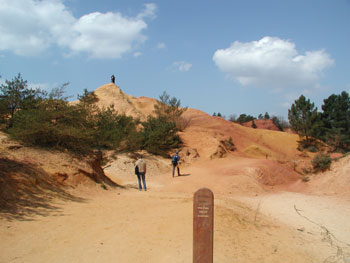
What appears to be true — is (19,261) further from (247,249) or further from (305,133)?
(305,133)

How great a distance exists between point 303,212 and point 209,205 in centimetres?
771

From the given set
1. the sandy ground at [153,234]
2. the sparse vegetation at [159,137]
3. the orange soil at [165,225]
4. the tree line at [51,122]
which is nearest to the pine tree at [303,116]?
the sparse vegetation at [159,137]

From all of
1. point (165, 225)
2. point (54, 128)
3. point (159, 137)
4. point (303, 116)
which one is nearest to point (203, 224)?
point (165, 225)

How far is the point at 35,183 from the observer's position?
895cm

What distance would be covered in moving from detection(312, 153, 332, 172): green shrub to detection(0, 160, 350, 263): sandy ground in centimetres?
726

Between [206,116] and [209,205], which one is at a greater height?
[206,116]

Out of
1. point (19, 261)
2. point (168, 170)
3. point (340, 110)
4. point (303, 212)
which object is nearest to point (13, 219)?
point (19, 261)

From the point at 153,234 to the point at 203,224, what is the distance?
2.23 metres

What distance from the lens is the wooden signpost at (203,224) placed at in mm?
4559

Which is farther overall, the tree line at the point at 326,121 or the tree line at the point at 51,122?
the tree line at the point at 326,121

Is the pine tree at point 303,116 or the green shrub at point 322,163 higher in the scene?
the pine tree at point 303,116

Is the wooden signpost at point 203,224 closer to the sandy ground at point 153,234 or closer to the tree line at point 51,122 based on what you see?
the sandy ground at point 153,234

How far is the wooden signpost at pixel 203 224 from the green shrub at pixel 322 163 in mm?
15056

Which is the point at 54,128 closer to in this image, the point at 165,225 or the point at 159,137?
the point at 165,225
